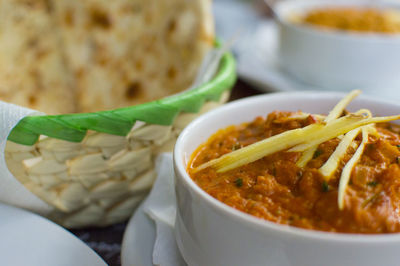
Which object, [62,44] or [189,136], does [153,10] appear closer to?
[62,44]

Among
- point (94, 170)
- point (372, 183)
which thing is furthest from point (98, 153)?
point (372, 183)

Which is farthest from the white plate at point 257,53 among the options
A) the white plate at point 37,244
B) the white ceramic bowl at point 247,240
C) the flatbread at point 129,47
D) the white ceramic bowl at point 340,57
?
the white plate at point 37,244

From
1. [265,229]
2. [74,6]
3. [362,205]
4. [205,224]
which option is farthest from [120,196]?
[74,6]

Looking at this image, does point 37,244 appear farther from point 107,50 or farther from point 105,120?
point 107,50

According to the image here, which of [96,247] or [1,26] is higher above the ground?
[1,26]

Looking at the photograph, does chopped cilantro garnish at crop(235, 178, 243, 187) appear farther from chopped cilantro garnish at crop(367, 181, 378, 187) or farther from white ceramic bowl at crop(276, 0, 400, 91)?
white ceramic bowl at crop(276, 0, 400, 91)

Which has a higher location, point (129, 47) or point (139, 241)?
point (129, 47)
